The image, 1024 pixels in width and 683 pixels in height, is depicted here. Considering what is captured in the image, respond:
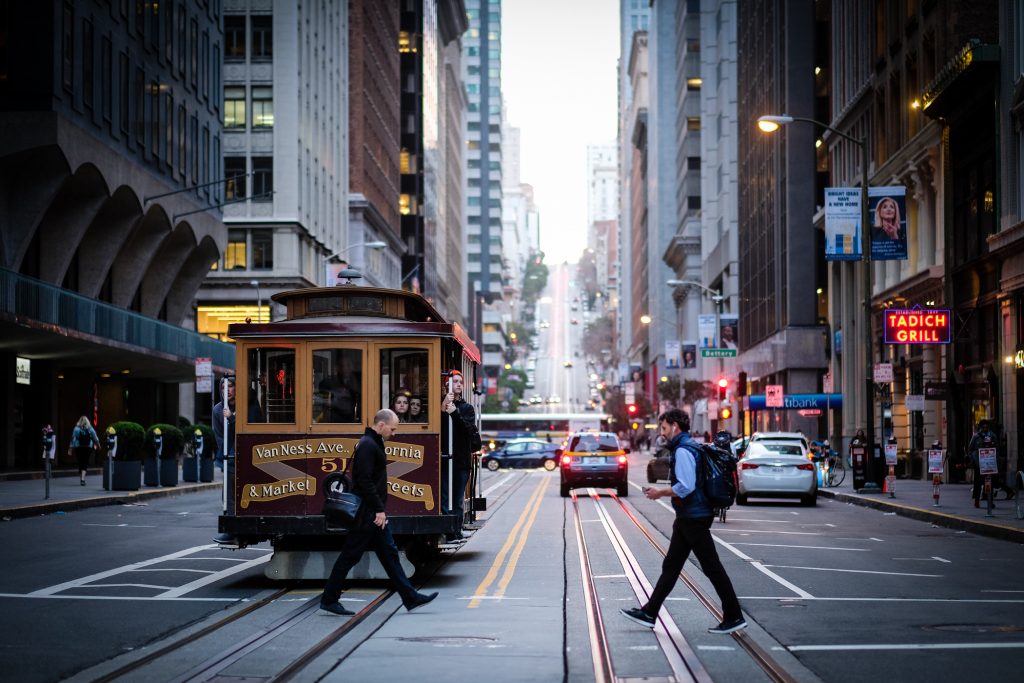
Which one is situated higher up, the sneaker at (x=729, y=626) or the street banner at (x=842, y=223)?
the street banner at (x=842, y=223)

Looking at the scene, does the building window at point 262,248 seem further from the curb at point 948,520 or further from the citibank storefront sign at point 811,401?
the curb at point 948,520

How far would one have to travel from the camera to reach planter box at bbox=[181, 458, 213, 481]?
41.9m

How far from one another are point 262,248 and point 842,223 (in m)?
41.1

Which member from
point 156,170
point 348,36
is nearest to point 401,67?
point 348,36

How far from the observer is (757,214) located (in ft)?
246

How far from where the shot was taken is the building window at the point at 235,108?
238 ft

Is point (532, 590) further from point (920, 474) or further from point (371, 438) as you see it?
point (920, 474)

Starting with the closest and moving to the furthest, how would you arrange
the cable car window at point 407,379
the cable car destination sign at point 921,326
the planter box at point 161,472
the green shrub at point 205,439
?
1. the cable car window at point 407,379
2. the cable car destination sign at point 921,326
3. the planter box at point 161,472
4. the green shrub at point 205,439

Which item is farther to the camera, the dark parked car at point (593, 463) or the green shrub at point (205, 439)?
the green shrub at point (205, 439)

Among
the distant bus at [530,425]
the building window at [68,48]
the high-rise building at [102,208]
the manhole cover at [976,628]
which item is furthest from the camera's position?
the distant bus at [530,425]

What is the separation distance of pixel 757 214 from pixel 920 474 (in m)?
31.4

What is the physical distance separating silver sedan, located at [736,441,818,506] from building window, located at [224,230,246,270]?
4328 centimetres

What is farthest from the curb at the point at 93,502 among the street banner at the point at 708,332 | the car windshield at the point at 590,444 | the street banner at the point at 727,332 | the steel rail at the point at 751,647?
the street banner at the point at 727,332

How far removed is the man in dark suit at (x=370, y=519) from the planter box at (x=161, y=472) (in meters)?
26.0
